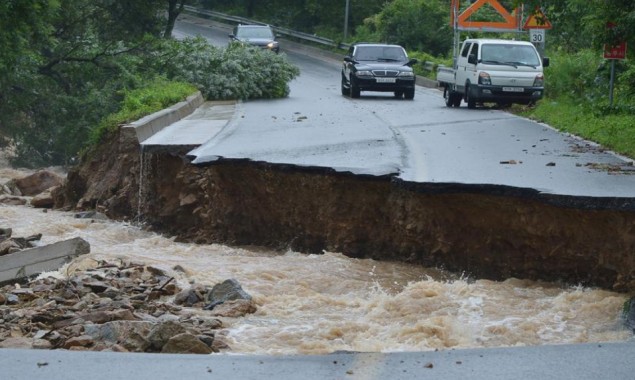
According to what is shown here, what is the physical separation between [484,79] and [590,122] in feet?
21.3

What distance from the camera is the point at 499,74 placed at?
27.9 metres

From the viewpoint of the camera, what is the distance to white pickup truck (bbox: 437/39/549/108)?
91.2 feet

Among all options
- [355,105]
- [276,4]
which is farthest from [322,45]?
[355,105]

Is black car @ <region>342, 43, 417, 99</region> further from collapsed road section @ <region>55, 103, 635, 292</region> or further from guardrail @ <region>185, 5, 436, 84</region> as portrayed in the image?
collapsed road section @ <region>55, 103, 635, 292</region>

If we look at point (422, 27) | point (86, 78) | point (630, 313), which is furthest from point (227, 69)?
point (422, 27)

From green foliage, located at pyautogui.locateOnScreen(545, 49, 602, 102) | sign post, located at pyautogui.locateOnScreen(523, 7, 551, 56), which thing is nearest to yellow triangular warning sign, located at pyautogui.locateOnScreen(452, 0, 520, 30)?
sign post, located at pyautogui.locateOnScreen(523, 7, 551, 56)

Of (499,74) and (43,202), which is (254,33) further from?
(43,202)

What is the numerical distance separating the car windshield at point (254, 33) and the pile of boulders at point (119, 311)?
125 ft

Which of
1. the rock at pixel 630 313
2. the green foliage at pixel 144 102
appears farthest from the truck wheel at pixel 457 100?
the rock at pixel 630 313

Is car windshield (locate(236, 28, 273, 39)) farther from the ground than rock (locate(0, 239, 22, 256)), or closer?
farther from the ground

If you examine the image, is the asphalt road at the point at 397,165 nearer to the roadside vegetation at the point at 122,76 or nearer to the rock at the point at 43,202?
the roadside vegetation at the point at 122,76

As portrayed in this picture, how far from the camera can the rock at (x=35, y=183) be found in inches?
917

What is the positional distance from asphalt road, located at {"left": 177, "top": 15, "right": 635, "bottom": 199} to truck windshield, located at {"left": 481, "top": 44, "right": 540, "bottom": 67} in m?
1.42

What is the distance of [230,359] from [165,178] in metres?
9.58
